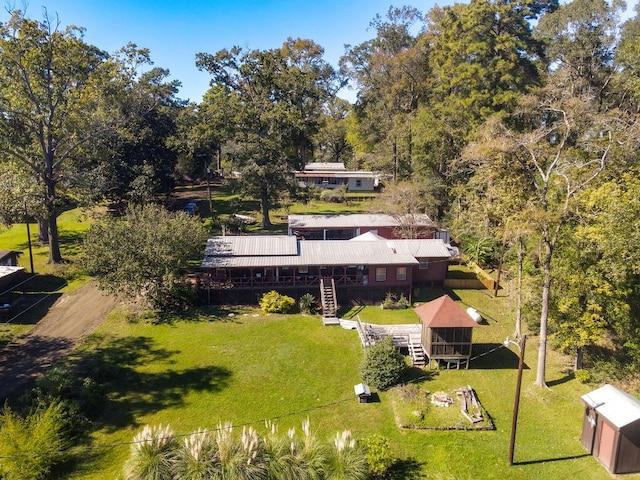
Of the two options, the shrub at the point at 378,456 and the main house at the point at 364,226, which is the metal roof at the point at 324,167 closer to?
the main house at the point at 364,226

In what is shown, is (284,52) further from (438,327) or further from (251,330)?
(438,327)

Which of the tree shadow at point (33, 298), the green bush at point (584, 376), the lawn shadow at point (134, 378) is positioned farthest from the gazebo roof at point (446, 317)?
the tree shadow at point (33, 298)

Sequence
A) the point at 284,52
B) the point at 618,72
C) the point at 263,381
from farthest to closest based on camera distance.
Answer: the point at 284,52
the point at 618,72
the point at 263,381

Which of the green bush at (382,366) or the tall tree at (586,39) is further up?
the tall tree at (586,39)

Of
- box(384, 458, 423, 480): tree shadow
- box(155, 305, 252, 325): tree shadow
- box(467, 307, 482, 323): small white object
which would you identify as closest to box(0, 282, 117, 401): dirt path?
box(155, 305, 252, 325): tree shadow

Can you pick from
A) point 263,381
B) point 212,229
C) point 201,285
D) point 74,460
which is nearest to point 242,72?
point 212,229

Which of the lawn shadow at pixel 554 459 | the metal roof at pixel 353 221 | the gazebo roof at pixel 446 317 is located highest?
the metal roof at pixel 353 221

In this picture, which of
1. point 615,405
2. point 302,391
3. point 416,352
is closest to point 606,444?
point 615,405
